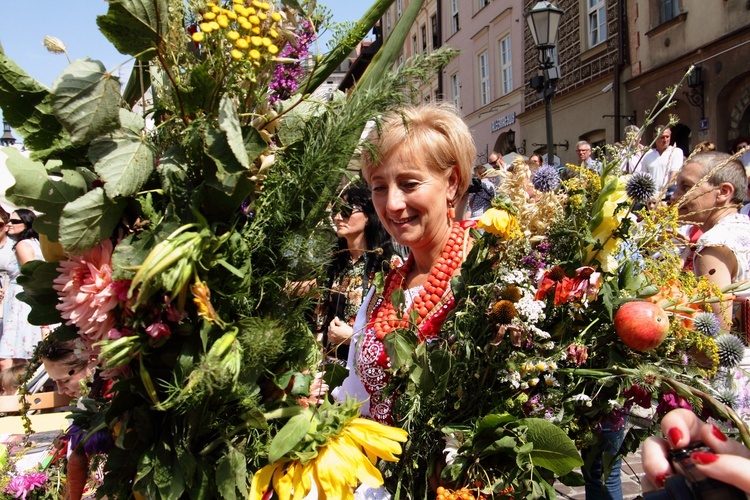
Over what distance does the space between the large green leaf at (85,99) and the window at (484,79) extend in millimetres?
21680

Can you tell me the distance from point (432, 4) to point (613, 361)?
26038 mm

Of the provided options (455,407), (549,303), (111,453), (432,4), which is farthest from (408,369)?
(432,4)

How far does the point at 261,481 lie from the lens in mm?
1238

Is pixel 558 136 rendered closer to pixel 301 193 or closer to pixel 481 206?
pixel 481 206

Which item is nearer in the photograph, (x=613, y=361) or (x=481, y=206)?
(x=613, y=361)

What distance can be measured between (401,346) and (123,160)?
740mm

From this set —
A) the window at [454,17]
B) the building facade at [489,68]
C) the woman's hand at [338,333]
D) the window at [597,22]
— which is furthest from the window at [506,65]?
the woman's hand at [338,333]

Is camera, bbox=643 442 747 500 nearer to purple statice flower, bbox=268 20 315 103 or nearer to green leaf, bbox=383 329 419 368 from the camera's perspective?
green leaf, bbox=383 329 419 368

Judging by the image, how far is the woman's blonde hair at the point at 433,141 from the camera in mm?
1810

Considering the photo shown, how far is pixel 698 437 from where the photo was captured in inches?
38.0

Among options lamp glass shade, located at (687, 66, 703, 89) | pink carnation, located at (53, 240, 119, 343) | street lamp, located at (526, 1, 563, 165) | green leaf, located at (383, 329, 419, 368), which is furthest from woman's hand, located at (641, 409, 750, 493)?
lamp glass shade, located at (687, 66, 703, 89)

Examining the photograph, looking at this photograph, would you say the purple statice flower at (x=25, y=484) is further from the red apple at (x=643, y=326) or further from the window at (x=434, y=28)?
the window at (x=434, y=28)

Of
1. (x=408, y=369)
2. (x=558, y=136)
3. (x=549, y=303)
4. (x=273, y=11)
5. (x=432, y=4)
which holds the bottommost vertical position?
(x=408, y=369)

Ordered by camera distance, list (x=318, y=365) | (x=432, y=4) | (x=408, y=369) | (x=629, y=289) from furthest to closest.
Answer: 1. (x=432, y=4)
2. (x=629, y=289)
3. (x=408, y=369)
4. (x=318, y=365)
